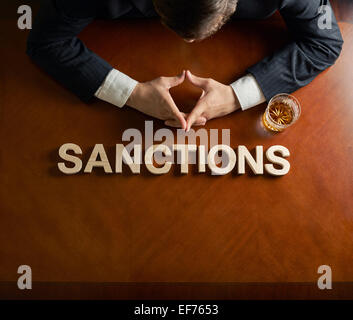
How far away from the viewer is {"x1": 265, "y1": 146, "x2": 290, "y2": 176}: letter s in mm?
1378

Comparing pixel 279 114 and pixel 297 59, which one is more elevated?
pixel 297 59

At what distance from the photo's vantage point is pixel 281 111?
1402 mm

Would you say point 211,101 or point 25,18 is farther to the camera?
point 25,18

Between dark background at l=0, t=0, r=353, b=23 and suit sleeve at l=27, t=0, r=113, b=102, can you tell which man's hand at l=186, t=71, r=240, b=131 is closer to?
suit sleeve at l=27, t=0, r=113, b=102

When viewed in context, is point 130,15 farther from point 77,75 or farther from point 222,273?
point 222,273

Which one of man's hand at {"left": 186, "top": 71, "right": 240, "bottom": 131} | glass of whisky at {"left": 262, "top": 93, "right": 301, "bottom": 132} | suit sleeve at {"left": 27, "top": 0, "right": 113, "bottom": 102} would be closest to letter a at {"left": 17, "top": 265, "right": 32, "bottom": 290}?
suit sleeve at {"left": 27, "top": 0, "right": 113, "bottom": 102}

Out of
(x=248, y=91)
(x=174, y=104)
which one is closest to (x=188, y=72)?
(x=174, y=104)

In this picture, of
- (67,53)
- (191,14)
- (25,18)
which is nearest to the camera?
(191,14)

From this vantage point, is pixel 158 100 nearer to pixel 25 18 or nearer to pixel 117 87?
pixel 117 87

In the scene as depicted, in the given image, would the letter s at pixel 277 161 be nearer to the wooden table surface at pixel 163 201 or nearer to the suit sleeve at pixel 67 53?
the wooden table surface at pixel 163 201

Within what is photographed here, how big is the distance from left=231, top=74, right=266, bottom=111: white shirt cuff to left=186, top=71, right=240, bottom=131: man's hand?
0.02 metres

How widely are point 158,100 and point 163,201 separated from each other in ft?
1.31

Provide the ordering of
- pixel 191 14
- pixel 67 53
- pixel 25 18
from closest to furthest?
1. pixel 191 14
2. pixel 67 53
3. pixel 25 18

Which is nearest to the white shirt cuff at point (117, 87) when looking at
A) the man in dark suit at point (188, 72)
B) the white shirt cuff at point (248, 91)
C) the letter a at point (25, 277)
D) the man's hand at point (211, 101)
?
the man in dark suit at point (188, 72)
